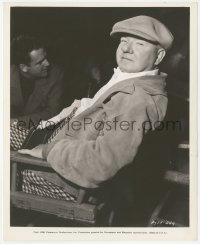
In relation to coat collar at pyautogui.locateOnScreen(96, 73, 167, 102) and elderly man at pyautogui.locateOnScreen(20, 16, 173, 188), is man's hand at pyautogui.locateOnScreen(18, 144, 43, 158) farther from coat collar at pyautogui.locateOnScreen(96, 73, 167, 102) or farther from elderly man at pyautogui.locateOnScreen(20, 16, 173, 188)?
coat collar at pyautogui.locateOnScreen(96, 73, 167, 102)

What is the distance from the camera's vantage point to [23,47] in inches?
43.4

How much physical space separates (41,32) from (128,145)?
1.42 ft

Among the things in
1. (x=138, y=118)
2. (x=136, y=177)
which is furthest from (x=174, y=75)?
(x=136, y=177)

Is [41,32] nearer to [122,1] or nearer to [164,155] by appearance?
[122,1]

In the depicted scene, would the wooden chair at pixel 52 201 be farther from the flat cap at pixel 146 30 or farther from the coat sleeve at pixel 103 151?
the flat cap at pixel 146 30

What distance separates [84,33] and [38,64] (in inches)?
6.6

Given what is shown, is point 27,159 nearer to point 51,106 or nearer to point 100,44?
point 51,106

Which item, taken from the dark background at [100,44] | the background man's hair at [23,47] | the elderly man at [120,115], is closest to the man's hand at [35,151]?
the elderly man at [120,115]

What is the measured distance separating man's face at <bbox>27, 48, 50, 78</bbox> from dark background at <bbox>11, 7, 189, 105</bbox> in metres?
0.02

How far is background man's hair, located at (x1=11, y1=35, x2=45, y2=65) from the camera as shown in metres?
1.10

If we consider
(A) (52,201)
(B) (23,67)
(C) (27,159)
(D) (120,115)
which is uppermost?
(B) (23,67)

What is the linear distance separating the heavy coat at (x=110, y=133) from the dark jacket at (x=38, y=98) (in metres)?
0.10

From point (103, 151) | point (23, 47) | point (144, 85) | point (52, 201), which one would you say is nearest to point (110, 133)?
point (103, 151)

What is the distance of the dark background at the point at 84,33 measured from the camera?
3.53 ft
